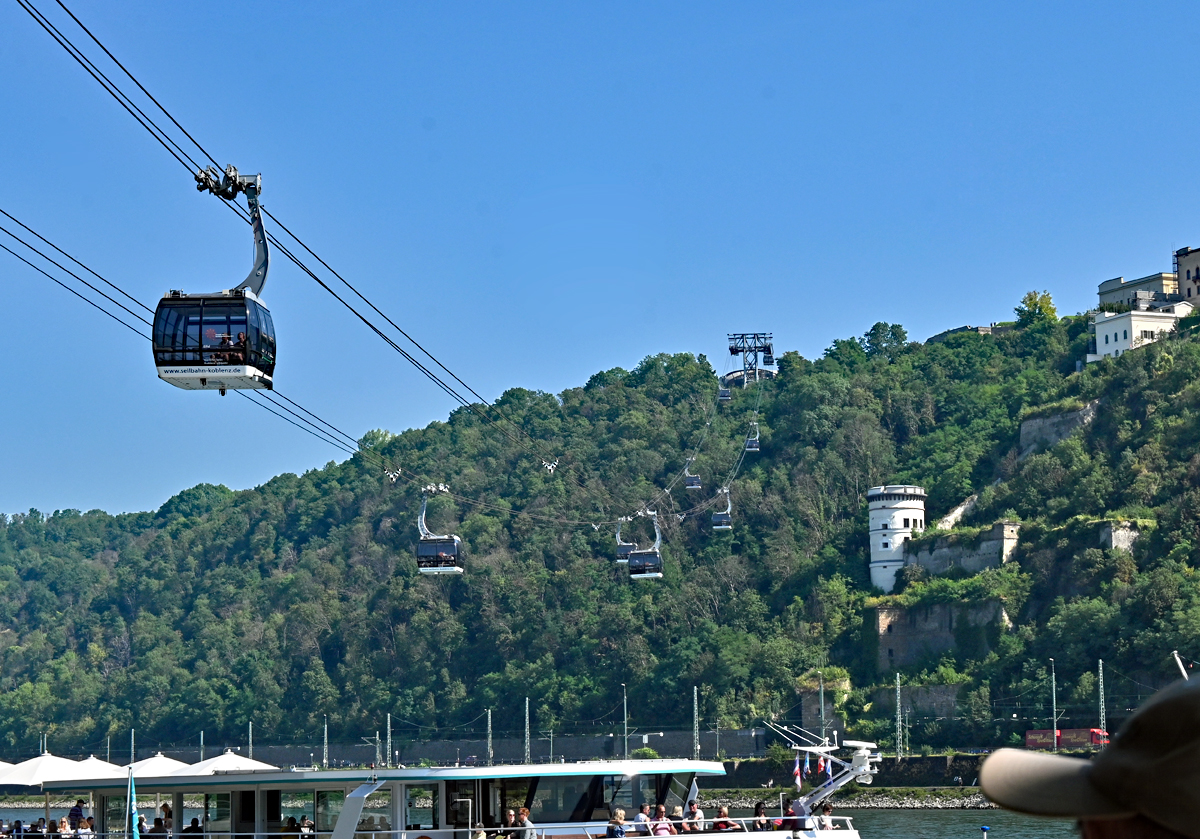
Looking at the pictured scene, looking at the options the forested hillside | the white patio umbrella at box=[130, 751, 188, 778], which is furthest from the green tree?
the white patio umbrella at box=[130, 751, 188, 778]

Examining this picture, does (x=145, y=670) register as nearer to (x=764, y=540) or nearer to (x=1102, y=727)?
(x=764, y=540)

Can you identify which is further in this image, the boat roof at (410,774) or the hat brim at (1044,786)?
the boat roof at (410,774)

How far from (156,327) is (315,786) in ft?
24.6

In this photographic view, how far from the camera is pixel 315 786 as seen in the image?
2417 centimetres

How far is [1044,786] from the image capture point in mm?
1944

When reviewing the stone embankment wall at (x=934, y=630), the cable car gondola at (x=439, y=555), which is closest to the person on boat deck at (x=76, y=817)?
the cable car gondola at (x=439, y=555)

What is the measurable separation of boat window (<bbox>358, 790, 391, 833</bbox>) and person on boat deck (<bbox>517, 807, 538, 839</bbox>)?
6.21 ft

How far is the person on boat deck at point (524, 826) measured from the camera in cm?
2356

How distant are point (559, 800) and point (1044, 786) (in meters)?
22.9

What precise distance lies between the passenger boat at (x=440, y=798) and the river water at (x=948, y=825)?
34.0m

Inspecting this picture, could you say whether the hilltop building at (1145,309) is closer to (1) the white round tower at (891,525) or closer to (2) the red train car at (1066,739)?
(1) the white round tower at (891,525)

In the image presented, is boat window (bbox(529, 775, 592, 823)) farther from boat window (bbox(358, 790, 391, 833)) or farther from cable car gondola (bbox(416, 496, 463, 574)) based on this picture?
cable car gondola (bbox(416, 496, 463, 574))

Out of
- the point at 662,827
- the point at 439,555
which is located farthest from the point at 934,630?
the point at 662,827

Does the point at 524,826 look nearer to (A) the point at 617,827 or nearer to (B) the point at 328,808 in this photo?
(A) the point at 617,827
